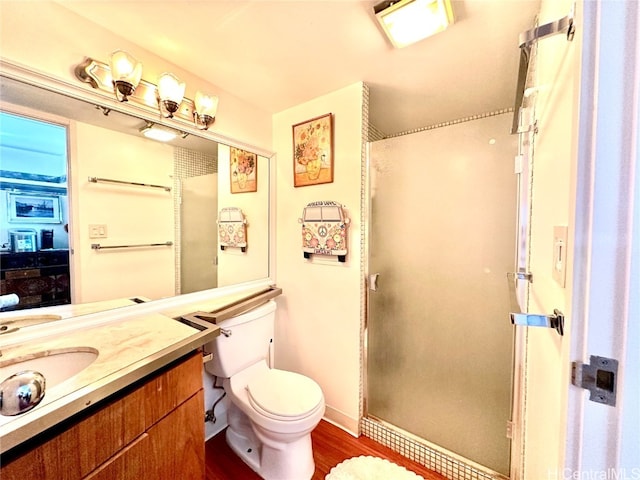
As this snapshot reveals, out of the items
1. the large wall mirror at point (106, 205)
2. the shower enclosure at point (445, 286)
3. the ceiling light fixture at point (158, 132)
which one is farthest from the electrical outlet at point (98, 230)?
the shower enclosure at point (445, 286)

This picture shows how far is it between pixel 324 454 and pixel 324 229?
1.31m

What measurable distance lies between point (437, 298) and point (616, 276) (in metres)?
1.15

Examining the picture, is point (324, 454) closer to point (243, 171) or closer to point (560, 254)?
point (560, 254)

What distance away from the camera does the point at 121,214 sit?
48.6 inches

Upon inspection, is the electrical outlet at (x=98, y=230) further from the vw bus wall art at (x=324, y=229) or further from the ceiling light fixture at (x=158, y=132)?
the vw bus wall art at (x=324, y=229)

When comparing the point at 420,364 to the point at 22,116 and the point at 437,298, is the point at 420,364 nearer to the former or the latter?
the point at 437,298

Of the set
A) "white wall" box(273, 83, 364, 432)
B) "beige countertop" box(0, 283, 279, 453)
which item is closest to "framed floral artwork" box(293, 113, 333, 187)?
"white wall" box(273, 83, 364, 432)

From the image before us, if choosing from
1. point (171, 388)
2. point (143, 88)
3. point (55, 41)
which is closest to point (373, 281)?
point (171, 388)

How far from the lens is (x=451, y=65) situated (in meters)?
1.32

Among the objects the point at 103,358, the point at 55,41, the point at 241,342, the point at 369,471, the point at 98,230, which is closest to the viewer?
the point at 103,358

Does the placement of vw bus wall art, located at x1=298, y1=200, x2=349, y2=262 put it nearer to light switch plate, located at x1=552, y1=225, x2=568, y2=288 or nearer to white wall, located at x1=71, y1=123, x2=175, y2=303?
white wall, located at x1=71, y1=123, x2=175, y2=303

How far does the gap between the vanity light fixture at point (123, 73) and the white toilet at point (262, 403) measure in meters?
1.14

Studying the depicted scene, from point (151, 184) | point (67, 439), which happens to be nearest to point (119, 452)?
point (67, 439)

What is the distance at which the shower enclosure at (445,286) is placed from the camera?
1.32 metres
